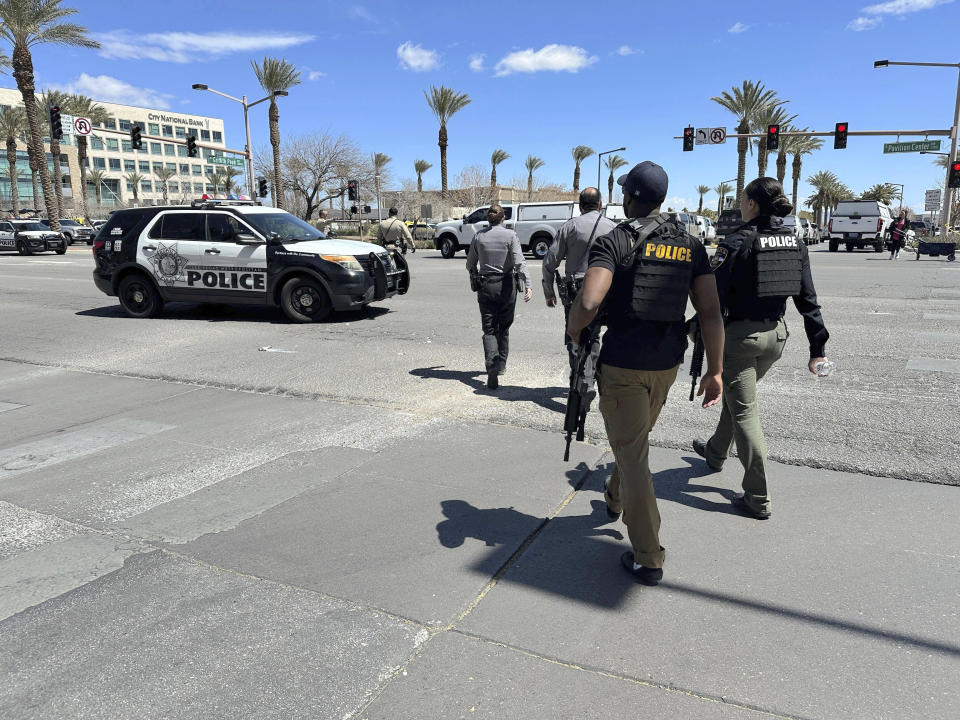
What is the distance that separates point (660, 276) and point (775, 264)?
3.59 ft

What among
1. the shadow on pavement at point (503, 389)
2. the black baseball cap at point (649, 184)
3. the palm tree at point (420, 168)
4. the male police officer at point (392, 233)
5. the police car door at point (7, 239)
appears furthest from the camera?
the palm tree at point (420, 168)

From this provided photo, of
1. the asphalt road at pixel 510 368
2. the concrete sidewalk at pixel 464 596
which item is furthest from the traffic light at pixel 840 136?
the concrete sidewalk at pixel 464 596

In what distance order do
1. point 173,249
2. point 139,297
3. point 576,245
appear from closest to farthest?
point 576,245, point 173,249, point 139,297

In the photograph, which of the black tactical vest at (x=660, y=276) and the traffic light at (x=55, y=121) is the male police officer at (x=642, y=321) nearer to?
the black tactical vest at (x=660, y=276)

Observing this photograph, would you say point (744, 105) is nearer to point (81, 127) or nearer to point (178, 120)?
Result: point (81, 127)

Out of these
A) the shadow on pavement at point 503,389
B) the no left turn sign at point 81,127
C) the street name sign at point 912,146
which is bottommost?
the shadow on pavement at point 503,389

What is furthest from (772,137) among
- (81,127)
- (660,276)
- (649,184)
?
(660,276)

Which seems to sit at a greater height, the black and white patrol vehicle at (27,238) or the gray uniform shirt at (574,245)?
the black and white patrol vehicle at (27,238)

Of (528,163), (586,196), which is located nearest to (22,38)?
(586,196)

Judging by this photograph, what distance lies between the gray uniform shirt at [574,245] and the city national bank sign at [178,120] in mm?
111120

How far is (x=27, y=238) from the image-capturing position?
29578 mm

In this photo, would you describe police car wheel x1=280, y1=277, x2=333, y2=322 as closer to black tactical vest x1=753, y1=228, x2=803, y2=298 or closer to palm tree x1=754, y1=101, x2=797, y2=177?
black tactical vest x1=753, y1=228, x2=803, y2=298

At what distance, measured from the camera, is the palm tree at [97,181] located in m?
79.8

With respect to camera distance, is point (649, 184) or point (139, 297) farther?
point (139, 297)
